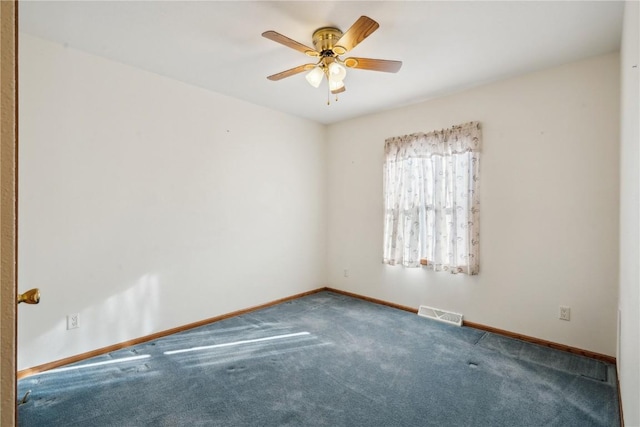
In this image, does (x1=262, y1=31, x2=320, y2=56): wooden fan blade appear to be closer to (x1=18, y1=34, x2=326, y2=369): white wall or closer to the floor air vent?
(x1=18, y1=34, x2=326, y2=369): white wall

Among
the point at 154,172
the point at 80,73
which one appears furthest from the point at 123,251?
the point at 80,73

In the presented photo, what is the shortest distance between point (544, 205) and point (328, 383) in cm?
242

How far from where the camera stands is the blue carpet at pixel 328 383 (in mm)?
1922

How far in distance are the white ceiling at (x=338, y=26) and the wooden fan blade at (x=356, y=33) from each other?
197 millimetres

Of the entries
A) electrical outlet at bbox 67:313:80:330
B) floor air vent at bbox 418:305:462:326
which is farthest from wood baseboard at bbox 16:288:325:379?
floor air vent at bbox 418:305:462:326

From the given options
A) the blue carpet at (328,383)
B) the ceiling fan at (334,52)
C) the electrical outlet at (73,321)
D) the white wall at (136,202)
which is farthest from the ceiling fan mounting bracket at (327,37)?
the electrical outlet at (73,321)

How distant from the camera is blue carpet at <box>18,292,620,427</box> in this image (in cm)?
192

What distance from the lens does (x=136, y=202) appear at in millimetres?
2934

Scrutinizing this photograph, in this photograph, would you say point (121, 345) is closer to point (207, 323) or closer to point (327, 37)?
point (207, 323)

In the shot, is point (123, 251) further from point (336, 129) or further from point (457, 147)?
point (457, 147)

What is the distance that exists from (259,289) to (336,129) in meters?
2.46

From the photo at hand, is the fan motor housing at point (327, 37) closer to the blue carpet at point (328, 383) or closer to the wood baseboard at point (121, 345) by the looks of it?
the blue carpet at point (328, 383)

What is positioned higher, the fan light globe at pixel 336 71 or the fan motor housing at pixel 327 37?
the fan motor housing at pixel 327 37

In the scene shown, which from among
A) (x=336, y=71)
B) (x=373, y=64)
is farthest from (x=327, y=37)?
(x=373, y=64)
